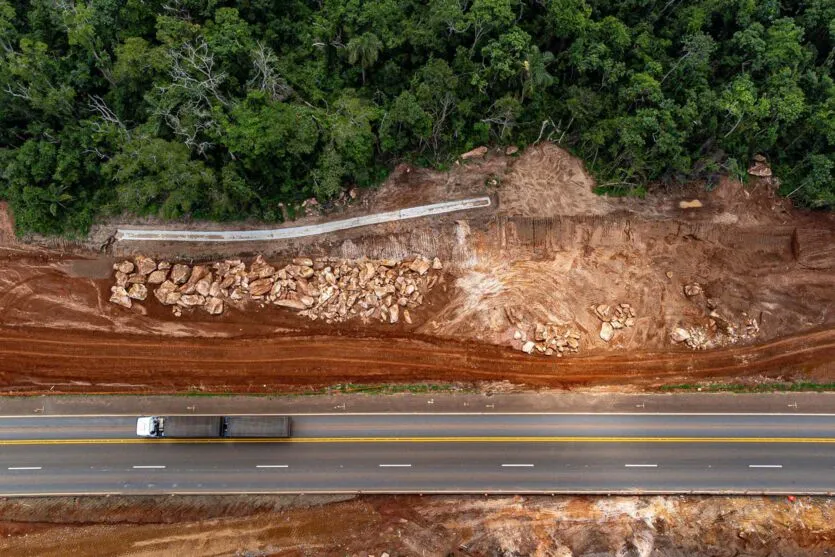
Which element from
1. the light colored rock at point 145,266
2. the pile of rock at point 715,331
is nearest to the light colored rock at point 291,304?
the light colored rock at point 145,266

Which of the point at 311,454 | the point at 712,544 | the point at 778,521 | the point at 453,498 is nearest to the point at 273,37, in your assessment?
the point at 311,454

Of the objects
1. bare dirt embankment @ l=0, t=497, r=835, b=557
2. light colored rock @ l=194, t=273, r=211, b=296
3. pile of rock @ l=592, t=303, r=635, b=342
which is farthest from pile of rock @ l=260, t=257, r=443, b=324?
bare dirt embankment @ l=0, t=497, r=835, b=557

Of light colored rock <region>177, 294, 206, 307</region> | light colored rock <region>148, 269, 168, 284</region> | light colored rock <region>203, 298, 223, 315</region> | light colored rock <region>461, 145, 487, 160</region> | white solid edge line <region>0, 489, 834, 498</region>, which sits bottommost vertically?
white solid edge line <region>0, 489, 834, 498</region>

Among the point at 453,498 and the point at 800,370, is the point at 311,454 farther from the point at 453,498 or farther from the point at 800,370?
the point at 800,370

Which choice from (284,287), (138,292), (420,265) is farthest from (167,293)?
(420,265)

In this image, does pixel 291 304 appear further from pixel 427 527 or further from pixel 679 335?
pixel 679 335

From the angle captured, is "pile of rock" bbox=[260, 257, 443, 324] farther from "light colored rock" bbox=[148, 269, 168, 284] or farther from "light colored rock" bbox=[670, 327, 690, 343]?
"light colored rock" bbox=[670, 327, 690, 343]
